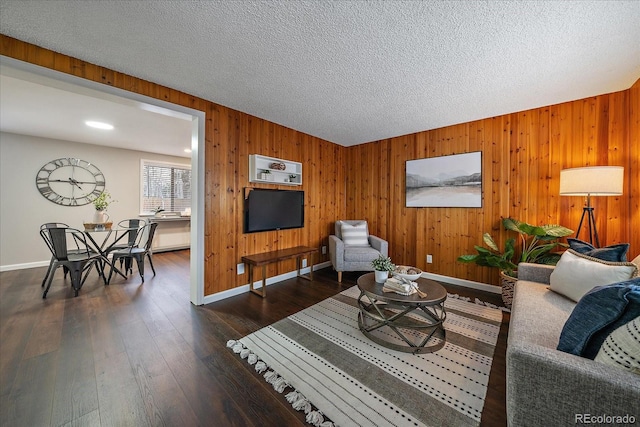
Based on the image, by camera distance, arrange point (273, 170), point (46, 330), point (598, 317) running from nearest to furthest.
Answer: point (598, 317) → point (46, 330) → point (273, 170)

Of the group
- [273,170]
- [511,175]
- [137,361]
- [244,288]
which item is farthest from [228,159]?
[511,175]

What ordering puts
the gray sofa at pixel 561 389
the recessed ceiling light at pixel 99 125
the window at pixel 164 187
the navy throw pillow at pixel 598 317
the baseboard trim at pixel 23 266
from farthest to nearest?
the window at pixel 164 187, the baseboard trim at pixel 23 266, the recessed ceiling light at pixel 99 125, the navy throw pillow at pixel 598 317, the gray sofa at pixel 561 389

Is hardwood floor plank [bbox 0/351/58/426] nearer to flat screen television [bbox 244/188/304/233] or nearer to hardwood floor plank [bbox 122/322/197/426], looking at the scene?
hardwood floor plank [bbox 122/322/197/426]

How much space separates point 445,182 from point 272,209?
2.66 metres

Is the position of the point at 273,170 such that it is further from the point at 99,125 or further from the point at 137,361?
the point at 99,125

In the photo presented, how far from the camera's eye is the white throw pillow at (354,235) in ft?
12.8

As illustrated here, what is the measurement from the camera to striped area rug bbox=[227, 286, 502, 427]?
1300 millimetres

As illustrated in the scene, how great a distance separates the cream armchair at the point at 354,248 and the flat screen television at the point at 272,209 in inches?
28.1

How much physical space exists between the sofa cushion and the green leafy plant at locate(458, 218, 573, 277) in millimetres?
2065

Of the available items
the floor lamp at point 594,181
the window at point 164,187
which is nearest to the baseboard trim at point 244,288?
the floor lamp at point 594,181

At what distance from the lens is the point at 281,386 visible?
1485 millimetres

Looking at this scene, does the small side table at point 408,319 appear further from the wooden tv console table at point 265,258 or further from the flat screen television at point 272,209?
the flat screen television at point 272,209

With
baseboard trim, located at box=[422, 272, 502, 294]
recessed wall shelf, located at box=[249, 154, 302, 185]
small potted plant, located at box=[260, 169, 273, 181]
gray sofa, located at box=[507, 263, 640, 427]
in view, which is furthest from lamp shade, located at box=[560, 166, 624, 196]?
small potted plant, located at box=[260, 169, 273, 181]

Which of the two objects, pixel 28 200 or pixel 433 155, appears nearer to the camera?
pixel 433 155
